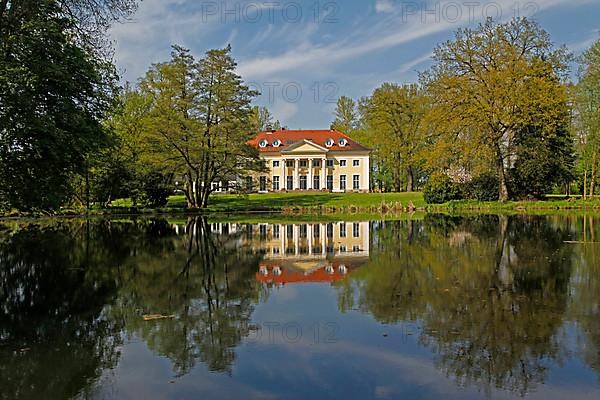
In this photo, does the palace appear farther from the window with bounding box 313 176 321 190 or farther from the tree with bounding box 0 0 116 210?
the tree with bounding box 0 0 116 210

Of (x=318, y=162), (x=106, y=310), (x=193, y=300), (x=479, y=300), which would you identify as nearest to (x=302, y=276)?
(x=193, y=300)

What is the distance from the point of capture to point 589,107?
45.3 meters

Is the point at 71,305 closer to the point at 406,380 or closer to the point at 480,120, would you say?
the point at 406,380

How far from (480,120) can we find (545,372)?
35.9 m

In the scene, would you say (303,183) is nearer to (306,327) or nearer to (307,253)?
(307,253)

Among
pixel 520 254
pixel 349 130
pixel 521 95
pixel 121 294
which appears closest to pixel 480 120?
pixel 521 95

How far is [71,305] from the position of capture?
8.67 m

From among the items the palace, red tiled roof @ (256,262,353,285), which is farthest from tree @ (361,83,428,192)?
red tiled roof @ (256,262,353,285)

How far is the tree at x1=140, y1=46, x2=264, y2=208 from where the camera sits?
4203 cm

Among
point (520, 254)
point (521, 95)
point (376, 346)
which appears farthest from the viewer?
point (521, 95)

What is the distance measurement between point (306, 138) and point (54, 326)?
6751cm

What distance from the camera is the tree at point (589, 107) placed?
43312mm

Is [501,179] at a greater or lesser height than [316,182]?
lesser

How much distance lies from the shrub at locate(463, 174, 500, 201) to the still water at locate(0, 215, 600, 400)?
1222 inches
